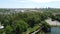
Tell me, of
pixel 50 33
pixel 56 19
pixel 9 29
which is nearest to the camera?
pixel 9 29

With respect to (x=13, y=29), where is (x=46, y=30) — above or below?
below

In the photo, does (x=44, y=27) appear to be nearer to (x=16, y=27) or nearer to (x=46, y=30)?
(x=46, y=30)

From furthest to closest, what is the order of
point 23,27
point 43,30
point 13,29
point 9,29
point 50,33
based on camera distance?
point 43,30
point 50,33
point 23,27
point 13,29
point 9,29

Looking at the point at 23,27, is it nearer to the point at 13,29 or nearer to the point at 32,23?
the point at 13,29

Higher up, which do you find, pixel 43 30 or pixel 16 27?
pixel 16 27

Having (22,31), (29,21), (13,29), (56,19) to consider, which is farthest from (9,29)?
(56,19)

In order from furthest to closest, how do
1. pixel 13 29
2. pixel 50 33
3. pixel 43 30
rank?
pixel 43 30 < pixel 50 33 < pixel 13 29

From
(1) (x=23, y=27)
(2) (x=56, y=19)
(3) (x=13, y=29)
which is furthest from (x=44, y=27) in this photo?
(2) (x=56, y=19)

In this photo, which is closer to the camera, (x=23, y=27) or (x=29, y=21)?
(x=23, y=27)

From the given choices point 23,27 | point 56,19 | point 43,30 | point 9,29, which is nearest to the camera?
point 9,29
